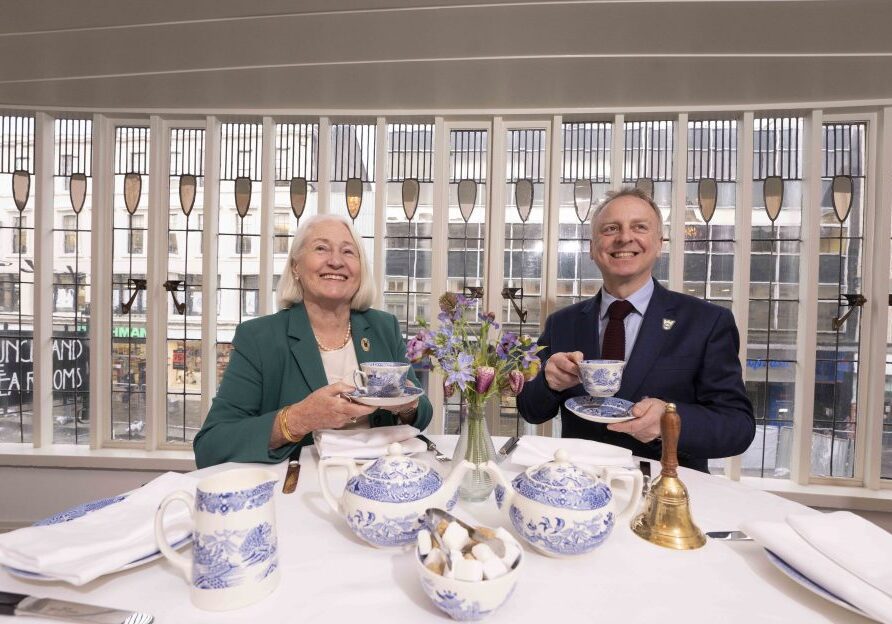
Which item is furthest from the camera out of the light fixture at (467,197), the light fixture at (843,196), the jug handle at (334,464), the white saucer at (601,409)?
the light fixture at (467,197)

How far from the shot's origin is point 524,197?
307cm

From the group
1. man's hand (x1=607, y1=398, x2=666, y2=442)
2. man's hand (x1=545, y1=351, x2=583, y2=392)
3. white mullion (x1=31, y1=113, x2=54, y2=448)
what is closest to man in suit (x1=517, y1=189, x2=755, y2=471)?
man's hand (x1=545, y1=351, x2=583, y2=392)

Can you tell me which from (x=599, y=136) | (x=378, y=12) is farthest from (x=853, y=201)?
(x=378, y=12)

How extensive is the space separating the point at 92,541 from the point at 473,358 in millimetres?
763

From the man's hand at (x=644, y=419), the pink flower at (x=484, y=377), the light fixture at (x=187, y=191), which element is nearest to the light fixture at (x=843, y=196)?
the man's hand at (x=644, y=419)

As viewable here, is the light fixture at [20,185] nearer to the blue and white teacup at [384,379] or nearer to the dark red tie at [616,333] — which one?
the blue and white teacup at [384,379]

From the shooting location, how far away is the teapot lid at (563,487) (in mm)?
778

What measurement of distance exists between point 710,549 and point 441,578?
1.86 feet

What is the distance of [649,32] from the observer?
1959 mm

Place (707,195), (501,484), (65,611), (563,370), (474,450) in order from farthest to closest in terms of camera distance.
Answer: (707,195), (563,370), (474,450), (501,484), (65,611)

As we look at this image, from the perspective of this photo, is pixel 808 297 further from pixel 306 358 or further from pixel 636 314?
pixel 306 358

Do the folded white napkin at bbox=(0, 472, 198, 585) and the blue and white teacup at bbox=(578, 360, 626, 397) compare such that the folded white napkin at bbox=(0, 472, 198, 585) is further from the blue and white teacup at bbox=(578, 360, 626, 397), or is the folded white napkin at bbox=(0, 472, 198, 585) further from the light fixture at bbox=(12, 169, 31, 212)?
the light fixture at bbox=(12, 169, 31, 212)

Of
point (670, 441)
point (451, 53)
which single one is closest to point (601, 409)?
point (670, 441)

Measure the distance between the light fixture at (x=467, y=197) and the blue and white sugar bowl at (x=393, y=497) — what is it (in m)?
2.45
